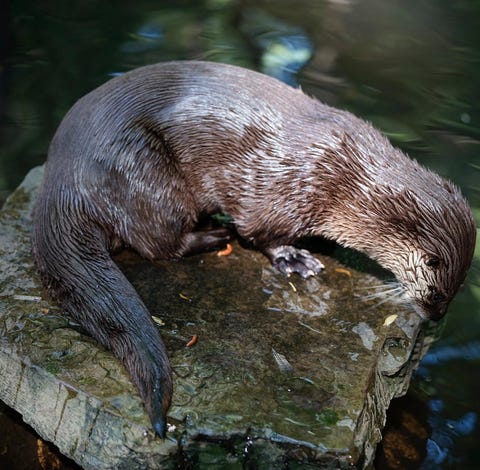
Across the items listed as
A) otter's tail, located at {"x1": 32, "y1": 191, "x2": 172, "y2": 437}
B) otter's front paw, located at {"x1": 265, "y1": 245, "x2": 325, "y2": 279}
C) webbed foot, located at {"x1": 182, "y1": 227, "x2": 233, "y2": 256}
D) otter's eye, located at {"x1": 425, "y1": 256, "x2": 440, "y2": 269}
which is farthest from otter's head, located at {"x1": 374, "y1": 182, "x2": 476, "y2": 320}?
otter's tail, located at {"x1": 32, "y1": 191, "x2": 172, "y2": 437}

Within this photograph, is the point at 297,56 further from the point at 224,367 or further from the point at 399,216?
the point at 224,367

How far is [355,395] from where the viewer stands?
2510 mm

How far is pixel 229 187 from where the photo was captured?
3.07 meters

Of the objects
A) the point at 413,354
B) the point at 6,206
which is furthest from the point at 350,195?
the point at 6,206

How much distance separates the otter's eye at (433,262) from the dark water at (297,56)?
0.87m

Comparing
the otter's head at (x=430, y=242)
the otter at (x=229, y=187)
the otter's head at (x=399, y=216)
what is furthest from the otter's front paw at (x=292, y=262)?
the otter's head at (x=430, y=242)

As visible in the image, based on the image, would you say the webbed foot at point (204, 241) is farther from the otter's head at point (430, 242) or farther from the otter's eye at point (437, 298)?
Answer: the otter's eye at point (437, 298)

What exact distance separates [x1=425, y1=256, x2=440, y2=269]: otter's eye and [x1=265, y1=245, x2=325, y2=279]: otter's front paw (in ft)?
1.57

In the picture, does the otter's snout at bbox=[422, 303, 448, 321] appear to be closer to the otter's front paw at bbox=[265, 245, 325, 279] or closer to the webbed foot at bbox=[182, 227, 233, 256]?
the otter's front paw at bbox=[265, 245, 325, 279]

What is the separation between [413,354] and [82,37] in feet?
11.3

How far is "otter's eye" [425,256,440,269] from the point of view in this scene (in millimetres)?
2750

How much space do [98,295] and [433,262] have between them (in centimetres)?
115

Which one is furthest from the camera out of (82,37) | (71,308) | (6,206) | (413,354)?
(82,37)

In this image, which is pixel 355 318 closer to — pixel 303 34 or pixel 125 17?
pixel 303 34
